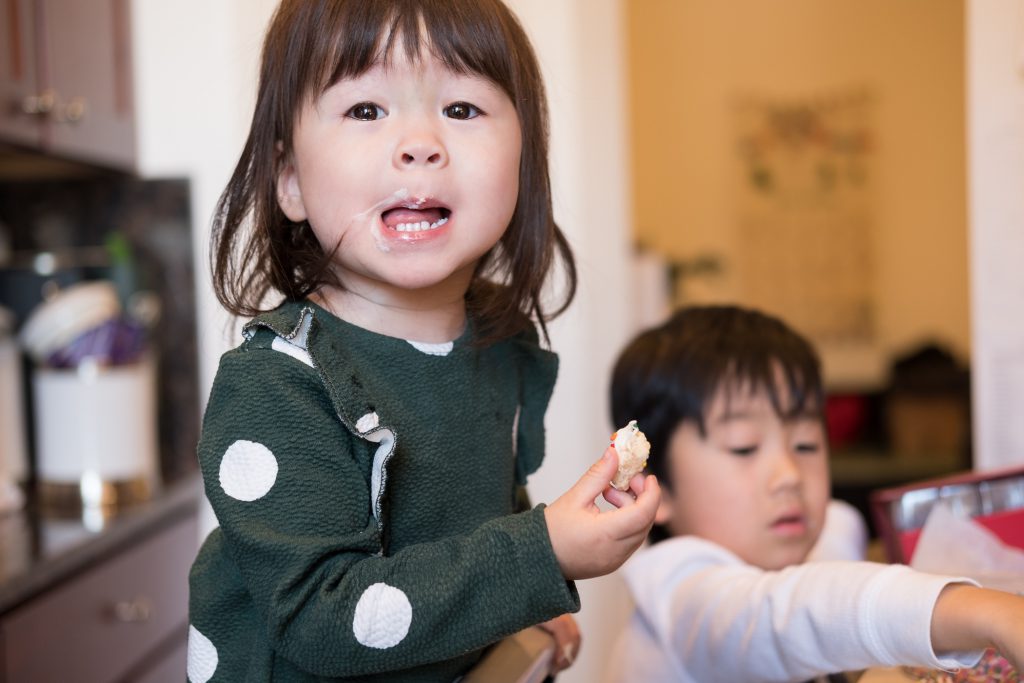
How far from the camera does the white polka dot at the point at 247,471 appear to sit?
673mm

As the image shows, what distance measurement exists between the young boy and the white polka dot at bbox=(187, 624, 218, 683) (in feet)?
1.42

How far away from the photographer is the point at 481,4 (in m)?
0.78

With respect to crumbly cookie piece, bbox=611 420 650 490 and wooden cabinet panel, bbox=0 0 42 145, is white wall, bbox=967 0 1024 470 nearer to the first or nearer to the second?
crumbly cookie piece, bbox=611 420 650 490

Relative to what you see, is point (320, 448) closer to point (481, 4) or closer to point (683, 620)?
point (481, 4)

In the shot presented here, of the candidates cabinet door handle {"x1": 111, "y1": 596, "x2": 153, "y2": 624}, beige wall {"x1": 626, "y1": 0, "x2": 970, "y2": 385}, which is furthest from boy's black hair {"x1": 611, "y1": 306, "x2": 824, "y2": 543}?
beige wall {"x1": 626, "y1": 0, "x2": 970, "y2": 385}

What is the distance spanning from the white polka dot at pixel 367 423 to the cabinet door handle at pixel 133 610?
1.14 m

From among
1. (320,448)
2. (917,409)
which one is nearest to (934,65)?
(917,409)

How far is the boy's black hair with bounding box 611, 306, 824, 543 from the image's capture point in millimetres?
1143

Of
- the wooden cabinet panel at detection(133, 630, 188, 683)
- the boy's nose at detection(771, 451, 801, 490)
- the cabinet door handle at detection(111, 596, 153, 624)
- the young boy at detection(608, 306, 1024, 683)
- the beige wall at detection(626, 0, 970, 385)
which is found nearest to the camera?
the young boy at detection(608, 306, 1024, 683)

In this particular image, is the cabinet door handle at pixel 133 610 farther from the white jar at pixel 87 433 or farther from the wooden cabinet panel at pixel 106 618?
the white jar at pixel 87 433

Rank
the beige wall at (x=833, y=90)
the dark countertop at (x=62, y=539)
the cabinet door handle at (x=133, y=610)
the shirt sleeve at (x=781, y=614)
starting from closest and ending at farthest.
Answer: the shirt sleeve at (x=781, y=614)
the dark countertop at (x=62, y=539)
the cabinet door handle at (x=133, y=610)
the beige wall at (x=833, y=90)

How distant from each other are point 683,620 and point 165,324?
1.50m

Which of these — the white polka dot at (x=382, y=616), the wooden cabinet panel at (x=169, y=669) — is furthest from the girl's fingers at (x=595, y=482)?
the wooden cabinet panel at (x=169, y=669)

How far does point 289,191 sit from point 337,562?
1.03ft
